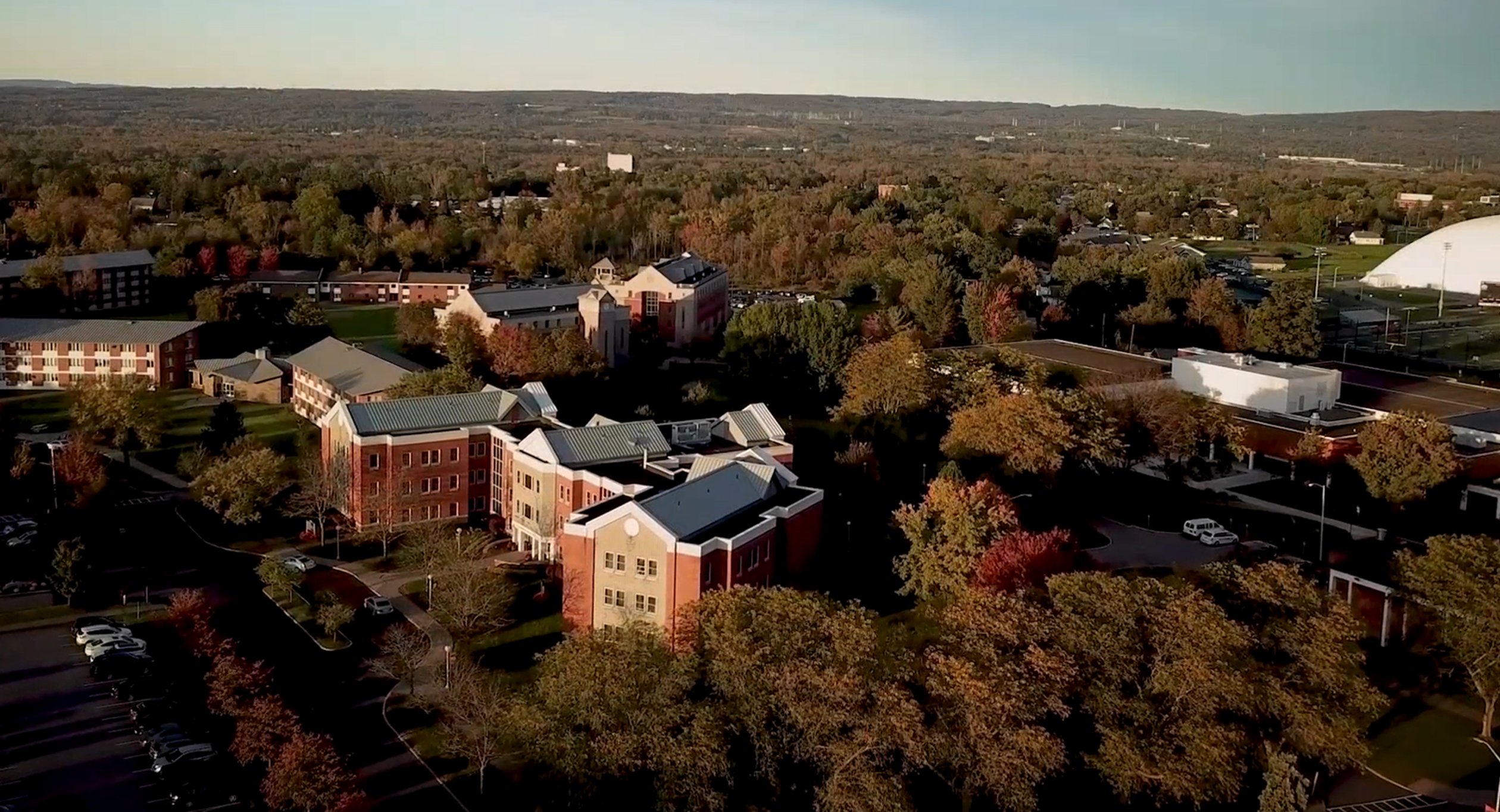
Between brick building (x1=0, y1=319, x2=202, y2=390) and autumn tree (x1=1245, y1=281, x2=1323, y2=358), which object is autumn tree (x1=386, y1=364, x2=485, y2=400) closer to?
brick building (x1=0, y1=319, x2=202, y2=390)

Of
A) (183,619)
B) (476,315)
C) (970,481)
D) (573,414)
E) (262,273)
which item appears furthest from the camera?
(262,273)

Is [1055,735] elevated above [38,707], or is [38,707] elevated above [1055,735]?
[1055,735]

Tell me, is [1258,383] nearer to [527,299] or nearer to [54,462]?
[527,299]

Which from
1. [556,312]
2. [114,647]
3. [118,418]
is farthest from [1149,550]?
[556,312]

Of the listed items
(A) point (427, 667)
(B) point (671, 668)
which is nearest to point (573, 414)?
(A) point (427, 667)

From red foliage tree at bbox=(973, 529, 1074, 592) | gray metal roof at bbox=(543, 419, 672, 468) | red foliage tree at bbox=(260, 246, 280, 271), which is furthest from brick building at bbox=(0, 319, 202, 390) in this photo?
red foliage tree at bbox=(973, 529, 1074, 592)

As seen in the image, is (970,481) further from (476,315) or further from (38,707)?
(476,315)

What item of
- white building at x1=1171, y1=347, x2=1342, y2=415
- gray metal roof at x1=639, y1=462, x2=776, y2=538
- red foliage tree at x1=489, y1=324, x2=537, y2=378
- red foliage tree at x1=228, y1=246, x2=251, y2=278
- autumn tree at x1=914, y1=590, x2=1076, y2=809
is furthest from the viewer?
red foliage tree at x1=228, y1=246, x2=251, y2=278
